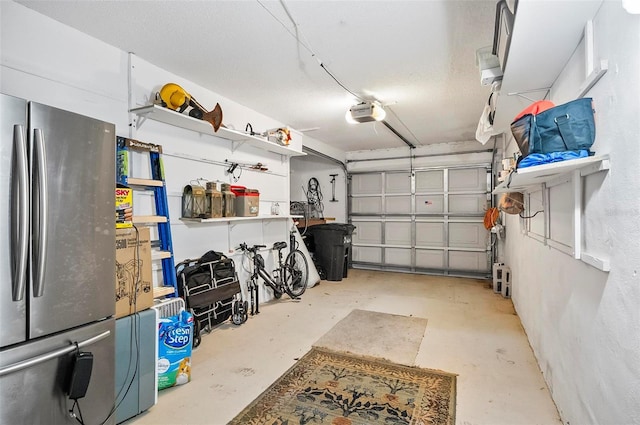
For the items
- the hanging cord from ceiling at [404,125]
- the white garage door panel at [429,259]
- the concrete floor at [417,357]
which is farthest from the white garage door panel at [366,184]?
the concrete floor at [417,357]

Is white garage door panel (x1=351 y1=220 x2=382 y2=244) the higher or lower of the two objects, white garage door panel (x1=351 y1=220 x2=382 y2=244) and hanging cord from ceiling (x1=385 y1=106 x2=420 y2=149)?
the lower

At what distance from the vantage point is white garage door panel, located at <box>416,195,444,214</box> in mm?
6543

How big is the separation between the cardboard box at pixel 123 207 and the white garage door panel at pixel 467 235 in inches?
231

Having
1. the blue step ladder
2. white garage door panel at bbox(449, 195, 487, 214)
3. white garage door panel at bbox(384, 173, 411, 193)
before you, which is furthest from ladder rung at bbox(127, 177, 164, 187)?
white garage door panel at bbox(449, 195, 487, 214)

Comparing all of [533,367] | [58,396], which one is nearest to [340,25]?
[58,396]

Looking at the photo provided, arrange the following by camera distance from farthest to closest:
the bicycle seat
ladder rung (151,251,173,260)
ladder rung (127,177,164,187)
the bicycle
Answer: the bicycle seat
the bicycle
ladder rung (151,251,173,260)
ladder rung (127,177,164,187)

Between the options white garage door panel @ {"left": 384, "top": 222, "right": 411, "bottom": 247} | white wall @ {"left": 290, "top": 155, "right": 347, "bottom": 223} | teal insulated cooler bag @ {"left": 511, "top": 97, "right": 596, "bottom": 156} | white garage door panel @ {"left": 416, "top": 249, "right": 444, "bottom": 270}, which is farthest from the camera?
white wall @ {"left": 290, "top": 155, "right": 347, "bottom": 223}

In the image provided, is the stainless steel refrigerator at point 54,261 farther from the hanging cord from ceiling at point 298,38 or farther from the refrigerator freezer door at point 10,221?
the hanging cord from ceiling at point 298,38

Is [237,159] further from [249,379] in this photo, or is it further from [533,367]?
[533,367]

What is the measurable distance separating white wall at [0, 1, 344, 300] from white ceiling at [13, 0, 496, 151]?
13cm

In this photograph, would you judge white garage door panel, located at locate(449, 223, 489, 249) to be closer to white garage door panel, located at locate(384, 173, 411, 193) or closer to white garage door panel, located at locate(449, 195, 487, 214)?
white garage door panel, located at locate(449, 195, 487, 214)

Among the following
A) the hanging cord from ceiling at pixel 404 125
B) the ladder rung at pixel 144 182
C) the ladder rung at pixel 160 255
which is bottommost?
the ladder rung at pixel 160 255

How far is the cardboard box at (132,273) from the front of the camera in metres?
1.99

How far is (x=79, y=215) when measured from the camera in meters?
1.51
